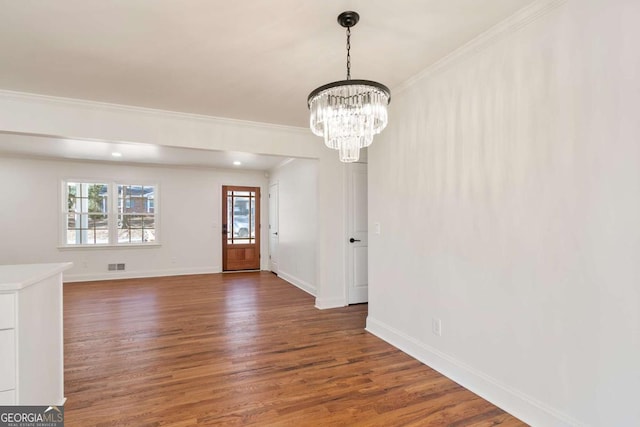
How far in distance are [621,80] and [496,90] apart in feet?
2.38

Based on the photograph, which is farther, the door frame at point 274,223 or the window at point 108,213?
the door frame at point 274,223

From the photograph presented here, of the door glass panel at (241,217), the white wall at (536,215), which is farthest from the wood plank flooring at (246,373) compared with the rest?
the door glass panel at (241,217)

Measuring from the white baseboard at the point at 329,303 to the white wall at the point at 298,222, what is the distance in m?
0.77

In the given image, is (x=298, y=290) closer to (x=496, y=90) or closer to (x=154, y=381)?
Result: (x=154, y=381)

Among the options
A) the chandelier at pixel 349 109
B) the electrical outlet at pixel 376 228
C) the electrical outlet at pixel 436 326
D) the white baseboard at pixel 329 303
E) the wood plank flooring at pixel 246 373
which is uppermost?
the chandelier at pixel 349 109

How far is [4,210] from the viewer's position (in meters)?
6.03

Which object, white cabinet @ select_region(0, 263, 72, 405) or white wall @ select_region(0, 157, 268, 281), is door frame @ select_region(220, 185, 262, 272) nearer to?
white wall @ select_region(0, 157, 268, 281)

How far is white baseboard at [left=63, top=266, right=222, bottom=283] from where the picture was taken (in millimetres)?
6496

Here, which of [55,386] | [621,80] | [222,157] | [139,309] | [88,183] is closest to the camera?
[621,80]

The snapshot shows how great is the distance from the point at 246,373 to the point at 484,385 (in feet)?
5.99

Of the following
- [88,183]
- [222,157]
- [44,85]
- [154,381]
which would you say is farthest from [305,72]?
[88,183]

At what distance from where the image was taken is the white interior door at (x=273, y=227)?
24.5ft

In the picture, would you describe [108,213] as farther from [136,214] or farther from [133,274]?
[133,274]

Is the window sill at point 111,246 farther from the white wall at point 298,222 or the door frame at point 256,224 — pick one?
the white wall at point 298,222
